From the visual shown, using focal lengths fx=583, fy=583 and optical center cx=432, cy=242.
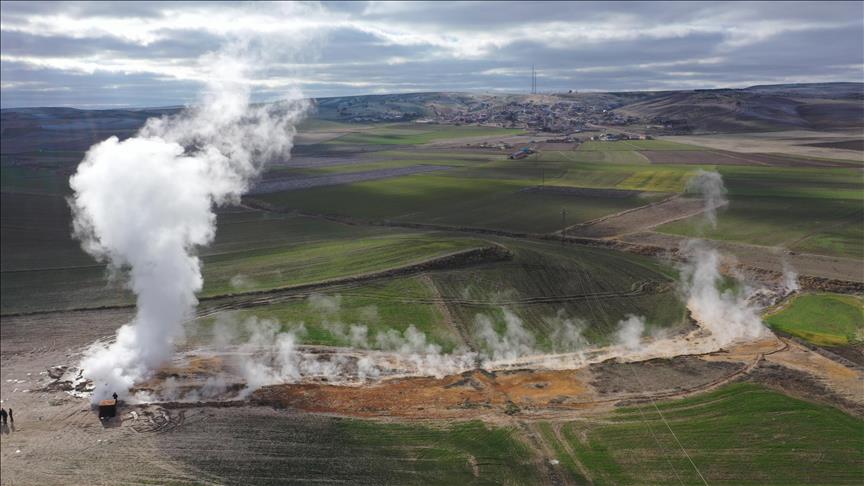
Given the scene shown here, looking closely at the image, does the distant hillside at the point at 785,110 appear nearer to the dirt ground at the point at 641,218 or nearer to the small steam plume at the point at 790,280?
the dirt ground at the point at 641,218

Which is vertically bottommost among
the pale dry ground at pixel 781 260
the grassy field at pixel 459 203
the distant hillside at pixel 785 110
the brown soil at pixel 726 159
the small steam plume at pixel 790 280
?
the small steam plume at pixel 790 280

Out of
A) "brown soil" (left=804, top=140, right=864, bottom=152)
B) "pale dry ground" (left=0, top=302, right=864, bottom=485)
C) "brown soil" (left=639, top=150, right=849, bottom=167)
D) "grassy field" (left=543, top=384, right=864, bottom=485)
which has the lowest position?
"grassy field" (left=543, top=384, right=864, bottom=485)

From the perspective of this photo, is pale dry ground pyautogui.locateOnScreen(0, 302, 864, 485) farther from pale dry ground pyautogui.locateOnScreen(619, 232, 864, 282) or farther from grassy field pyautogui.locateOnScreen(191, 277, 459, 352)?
pale dry ground pyautogui.locateOnScreen(619, 232, 864, 282)

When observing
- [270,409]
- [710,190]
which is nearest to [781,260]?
[710,190]

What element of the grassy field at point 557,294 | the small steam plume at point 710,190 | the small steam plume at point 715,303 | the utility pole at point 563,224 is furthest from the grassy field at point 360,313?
the small steam plume at point 710,190

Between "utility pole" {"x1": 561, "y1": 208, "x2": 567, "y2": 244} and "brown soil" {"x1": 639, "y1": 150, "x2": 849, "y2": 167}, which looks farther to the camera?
"brown soil" {"x1": 639, "y1": 150, "x2": 849, "y2": 167}

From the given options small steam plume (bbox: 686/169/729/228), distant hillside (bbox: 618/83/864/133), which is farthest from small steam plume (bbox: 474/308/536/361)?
distant hillside (bbox: 618/83/864/133)
